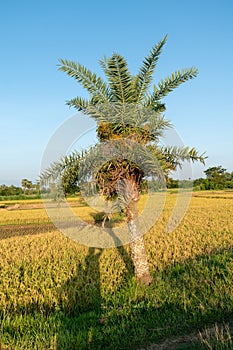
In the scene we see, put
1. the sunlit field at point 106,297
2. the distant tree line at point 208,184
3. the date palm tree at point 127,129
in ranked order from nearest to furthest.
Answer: the sunlit field at point 106,297
the date palm tree at point 127,129
the distant tree line at point 208,184

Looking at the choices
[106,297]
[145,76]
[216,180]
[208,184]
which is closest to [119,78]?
[145,76]

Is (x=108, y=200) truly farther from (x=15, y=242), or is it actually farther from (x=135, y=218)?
(x=15, y=242)

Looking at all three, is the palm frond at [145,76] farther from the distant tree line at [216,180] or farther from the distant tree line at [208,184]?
the distant tree line at [216,180]

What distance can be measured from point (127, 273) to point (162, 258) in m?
1.93

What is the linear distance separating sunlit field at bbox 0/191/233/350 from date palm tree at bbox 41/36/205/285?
1.09 metres

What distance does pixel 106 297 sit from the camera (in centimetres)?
668

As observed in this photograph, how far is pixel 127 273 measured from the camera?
28.1 feet

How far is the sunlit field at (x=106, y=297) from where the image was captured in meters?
4.78

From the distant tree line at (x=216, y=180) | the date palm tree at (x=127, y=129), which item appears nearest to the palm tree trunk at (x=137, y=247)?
the date palm tree at (x=127, y=129)

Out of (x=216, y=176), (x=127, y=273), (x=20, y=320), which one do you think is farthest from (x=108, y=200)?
(x=216, y=176)

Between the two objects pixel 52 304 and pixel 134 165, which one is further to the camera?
pixel 134 165

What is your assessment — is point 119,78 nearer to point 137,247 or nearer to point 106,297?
point 137,247

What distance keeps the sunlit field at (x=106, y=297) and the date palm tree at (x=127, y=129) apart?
1095 millimetres

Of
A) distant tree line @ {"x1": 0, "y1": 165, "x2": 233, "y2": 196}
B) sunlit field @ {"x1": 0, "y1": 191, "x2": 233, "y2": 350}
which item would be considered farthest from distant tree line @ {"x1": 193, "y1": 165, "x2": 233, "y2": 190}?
sunlit field @ {"x1": 0, "y1": 191, "x2": 233, "y2": 350}
